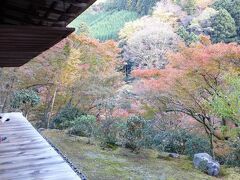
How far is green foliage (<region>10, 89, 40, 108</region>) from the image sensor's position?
891cm

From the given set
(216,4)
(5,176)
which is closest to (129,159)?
(5,176)

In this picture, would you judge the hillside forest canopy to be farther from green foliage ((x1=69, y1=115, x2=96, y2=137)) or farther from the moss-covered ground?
the moss-covered ground

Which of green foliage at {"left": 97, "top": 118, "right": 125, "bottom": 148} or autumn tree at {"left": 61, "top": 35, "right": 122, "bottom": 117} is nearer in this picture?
green foliage at {"left": 97, "top": 118, "right": 125, "bottom": 148}

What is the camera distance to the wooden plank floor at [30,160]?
8.84 feet

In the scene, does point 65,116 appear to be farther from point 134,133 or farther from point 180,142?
point 180,142

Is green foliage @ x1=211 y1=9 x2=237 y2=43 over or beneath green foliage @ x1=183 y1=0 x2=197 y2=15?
beneath

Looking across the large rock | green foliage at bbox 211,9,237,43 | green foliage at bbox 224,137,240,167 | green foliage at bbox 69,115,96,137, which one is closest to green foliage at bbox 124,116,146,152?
the large rock

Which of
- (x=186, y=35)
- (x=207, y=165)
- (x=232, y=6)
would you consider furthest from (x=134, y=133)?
(x=232, y=6)

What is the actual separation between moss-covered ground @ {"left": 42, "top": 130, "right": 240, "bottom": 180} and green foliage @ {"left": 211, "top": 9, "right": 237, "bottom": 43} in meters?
9.83

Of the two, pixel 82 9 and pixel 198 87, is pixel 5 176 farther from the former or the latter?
pixel 198 87

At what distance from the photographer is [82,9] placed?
1.74 metres

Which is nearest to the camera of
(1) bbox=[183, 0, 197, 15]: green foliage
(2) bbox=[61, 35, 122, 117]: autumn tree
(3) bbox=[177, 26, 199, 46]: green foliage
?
(2) bbox=[61, 35, 122, 117]: autumn tree

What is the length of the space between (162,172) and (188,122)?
3.18 m

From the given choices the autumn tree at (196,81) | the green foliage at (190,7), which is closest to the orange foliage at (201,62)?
the autumn tree at (196,81)
